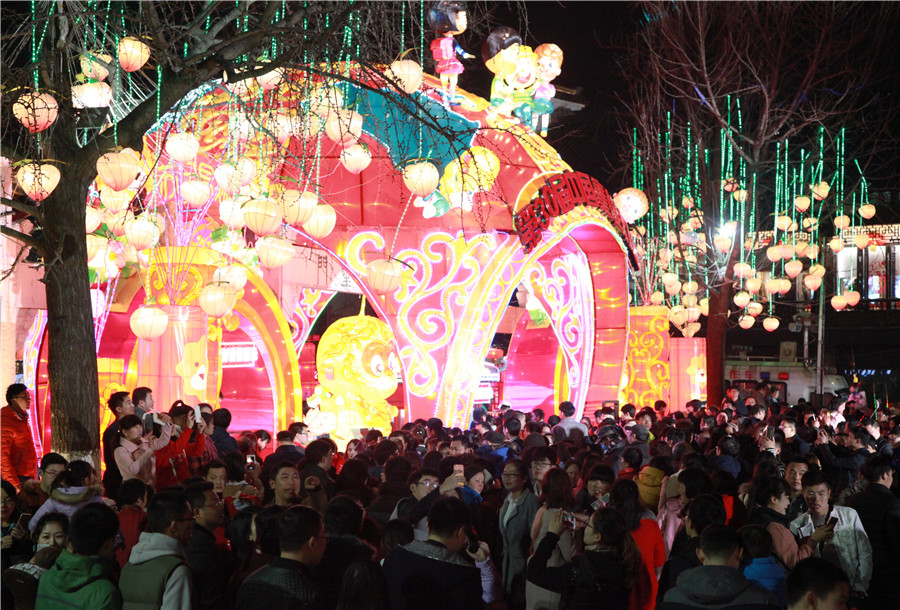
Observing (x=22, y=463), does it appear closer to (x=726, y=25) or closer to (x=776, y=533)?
(x=776, y=533)

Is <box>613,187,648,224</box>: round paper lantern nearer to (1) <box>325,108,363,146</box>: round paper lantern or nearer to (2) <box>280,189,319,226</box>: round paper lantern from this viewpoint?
(2) <box>280,189,319,226</box>: round paper lantern

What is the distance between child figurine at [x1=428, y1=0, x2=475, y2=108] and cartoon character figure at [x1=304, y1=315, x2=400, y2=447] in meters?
3.61

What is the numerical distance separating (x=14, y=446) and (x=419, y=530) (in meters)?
3.45

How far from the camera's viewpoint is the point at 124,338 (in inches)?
555

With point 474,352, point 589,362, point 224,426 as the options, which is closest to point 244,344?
point 474,352

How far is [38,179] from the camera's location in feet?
20.4

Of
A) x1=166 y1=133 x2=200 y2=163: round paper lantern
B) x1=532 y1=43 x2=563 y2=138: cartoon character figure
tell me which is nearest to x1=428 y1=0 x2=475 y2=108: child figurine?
x1=532 y1=43 x2=563 y2=138: cartoon character figure

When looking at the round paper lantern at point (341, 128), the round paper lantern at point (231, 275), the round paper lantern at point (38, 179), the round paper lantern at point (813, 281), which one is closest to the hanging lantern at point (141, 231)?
the round paper lantern at point (231, 275)

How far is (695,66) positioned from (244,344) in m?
9.95

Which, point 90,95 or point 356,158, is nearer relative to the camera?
point 90,95

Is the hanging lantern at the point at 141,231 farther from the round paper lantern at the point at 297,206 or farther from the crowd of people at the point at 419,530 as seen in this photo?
the crowd of people at the point at 419,530

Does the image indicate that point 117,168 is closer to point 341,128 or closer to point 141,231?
point 341,128

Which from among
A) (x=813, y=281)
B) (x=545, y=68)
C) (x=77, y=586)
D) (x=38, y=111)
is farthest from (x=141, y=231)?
(x=813, y=281)

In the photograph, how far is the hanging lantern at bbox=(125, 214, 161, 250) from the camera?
9.68 m
